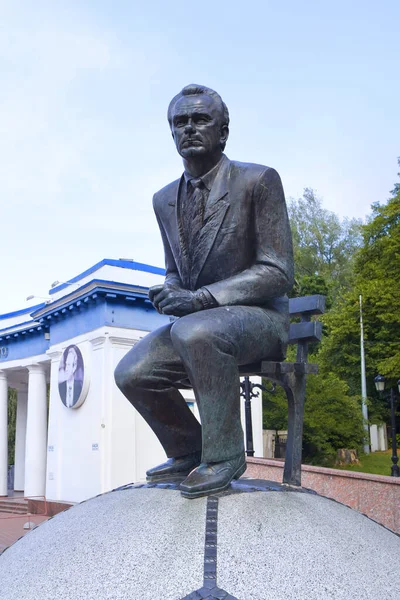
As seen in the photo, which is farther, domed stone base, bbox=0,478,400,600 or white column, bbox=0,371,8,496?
white column, bbox=0,371,8,496

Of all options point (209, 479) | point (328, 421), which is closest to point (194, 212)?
point (209, 479)

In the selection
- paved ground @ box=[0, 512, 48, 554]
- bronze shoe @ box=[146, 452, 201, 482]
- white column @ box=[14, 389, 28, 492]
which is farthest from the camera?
white column @ box=[14, 389, 28, 492]

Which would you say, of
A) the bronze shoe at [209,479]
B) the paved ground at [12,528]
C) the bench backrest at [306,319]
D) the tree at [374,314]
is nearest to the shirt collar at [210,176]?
the bench backrest at [306,319]

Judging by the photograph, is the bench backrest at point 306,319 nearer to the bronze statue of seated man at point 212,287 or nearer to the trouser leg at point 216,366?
the bronze statue of seated man at point 212,287

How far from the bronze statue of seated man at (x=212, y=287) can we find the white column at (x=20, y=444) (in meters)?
25.0

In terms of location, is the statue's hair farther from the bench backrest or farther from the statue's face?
the bench backrest

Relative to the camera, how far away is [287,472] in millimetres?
3602

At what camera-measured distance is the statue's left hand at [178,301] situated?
11.0ft

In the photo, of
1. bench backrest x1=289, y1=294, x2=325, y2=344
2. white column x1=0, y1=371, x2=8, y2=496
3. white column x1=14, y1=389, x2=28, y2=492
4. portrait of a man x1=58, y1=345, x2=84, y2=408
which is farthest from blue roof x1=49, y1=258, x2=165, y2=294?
bench backrest x1=289, y1=294, x2=325, y2=344

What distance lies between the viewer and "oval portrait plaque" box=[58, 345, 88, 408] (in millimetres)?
17922

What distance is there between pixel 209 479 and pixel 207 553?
451mm

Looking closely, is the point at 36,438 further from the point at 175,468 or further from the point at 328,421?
the point at 175,468

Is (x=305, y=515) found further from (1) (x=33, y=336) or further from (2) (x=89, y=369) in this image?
(1) (x=33, y=336)

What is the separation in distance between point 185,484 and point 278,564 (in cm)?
60
